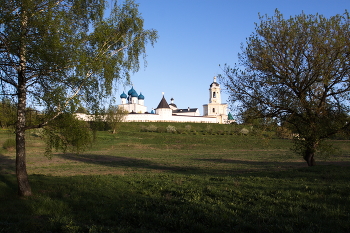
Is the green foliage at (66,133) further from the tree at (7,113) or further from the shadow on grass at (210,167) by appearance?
the shadow on grass at (210,167)

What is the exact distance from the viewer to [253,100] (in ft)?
53.9

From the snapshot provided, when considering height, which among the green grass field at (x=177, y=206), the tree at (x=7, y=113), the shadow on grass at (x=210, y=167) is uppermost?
the tree at (x=7, y=113)

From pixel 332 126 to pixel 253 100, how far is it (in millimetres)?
3962

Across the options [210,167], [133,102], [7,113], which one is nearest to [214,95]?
[133,102]

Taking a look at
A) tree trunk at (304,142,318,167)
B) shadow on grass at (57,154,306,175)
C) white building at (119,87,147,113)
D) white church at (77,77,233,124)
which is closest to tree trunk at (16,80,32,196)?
shadow on grass at (57,154,306,175)

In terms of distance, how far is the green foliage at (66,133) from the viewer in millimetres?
10047

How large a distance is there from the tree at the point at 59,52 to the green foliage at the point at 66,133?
0.90 ft

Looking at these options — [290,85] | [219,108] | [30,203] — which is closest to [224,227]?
[30,203]

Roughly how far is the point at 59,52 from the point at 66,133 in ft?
8.59

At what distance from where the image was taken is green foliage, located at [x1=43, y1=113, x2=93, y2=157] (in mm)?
10047

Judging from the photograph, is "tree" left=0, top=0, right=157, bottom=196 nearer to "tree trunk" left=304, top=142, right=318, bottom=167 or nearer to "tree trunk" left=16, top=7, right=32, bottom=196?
"tree trunk" left=16, top=7, right=32, bottom=196

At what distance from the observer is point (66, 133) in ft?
33.7

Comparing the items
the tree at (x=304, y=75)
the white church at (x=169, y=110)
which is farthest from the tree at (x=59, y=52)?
the white church at (x=169, y=110)

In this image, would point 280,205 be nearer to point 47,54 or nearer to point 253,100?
point 47,54
